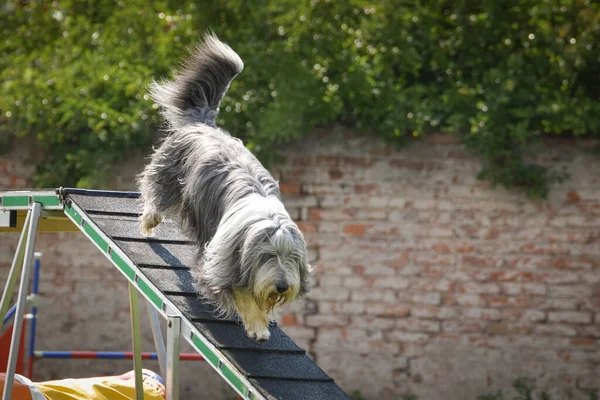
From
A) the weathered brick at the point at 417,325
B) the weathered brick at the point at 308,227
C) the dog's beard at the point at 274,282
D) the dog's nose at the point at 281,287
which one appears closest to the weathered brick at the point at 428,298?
the weathered brick at the point at 417,325

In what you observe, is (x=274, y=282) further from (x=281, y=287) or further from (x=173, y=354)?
(x=173, y=354)

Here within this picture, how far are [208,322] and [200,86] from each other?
1.42 m

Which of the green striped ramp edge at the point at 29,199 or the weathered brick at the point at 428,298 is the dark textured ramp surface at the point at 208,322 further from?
the weathered brick at the point at 428,298

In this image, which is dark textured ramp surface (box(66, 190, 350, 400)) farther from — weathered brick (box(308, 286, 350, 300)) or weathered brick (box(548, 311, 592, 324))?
weathered brick (box(548, 311, 592, 324))

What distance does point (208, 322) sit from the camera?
11.3 ft

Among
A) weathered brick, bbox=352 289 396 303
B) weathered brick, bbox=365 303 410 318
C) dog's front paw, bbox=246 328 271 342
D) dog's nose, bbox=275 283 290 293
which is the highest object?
weathered brick, bbox=352 289 396 303

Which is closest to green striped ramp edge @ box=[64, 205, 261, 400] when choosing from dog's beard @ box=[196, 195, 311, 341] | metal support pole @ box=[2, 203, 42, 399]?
metal support pole @ box=[2, 203, 42, 399]

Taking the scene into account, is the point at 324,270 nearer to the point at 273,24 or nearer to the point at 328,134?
the point at 328,134

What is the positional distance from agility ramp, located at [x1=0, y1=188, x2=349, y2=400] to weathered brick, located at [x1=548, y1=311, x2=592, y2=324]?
279 centimetres

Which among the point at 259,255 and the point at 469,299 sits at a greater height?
the point at 469,299

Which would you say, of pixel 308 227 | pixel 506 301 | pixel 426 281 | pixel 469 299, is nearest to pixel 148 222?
pixel 308 227

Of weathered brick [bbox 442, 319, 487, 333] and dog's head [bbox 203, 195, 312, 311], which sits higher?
weathered brick [bbox 442, 319, 487, 333]

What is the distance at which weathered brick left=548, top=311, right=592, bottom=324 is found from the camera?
19.5 ft

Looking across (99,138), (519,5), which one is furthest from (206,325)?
(519,5)
